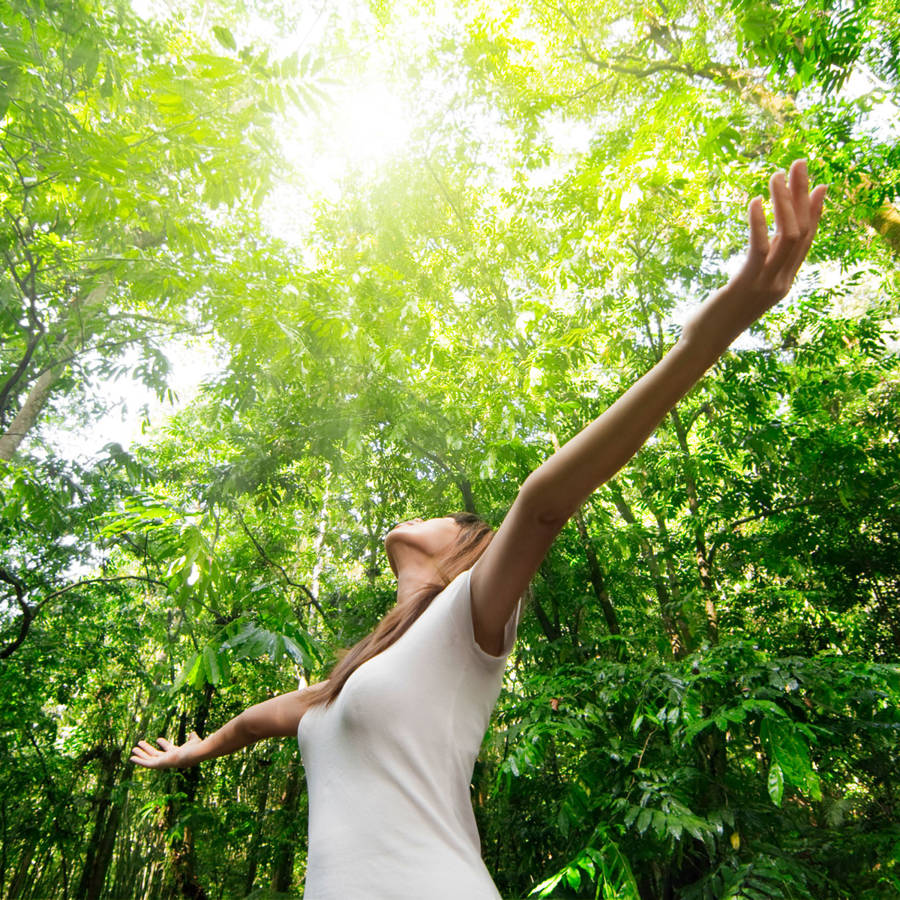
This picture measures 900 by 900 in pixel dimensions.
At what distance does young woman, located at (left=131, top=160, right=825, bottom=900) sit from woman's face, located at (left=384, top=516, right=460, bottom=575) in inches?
14.7

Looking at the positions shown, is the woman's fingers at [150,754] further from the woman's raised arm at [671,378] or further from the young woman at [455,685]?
the woman's raised arm at [671,378]

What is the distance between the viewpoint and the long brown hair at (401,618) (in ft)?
3.75

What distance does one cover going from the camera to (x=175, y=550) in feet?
6.64

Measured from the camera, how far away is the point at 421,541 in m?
1.38

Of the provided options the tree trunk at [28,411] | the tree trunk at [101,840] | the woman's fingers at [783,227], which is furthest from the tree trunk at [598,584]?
the tree trunk at [101,840]

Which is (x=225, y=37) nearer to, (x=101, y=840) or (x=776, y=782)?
(x=776, y=782)

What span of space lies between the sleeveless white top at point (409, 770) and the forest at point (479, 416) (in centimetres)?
87

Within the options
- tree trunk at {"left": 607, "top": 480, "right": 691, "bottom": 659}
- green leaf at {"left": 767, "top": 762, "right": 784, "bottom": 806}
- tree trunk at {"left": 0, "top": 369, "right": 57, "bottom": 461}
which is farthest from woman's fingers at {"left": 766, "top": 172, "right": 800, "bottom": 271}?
tree trunk at {"left": 0, "top": 369, "right": 57, "bottom": 461}

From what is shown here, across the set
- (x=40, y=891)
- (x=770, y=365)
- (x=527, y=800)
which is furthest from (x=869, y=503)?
(x=40, y=891)

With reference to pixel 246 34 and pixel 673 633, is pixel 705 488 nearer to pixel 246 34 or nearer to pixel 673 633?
A: pixel 673 633

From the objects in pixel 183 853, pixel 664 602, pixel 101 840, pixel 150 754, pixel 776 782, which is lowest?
pixel 776 782

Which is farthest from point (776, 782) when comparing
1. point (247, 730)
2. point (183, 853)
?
point (183, 853)

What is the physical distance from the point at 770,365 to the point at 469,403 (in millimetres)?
2119

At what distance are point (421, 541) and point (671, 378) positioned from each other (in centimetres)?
86
